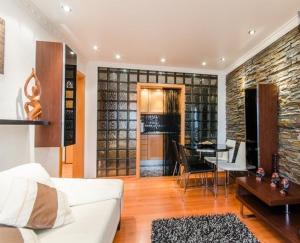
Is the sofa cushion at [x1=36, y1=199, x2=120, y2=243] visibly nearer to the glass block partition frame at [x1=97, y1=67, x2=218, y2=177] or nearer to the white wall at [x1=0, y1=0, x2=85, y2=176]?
the white wall at [x1=0, y1=0, x2=85, y2=176]

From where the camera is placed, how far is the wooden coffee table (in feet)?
6.02

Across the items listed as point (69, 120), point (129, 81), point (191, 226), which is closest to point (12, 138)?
point (69, 120)

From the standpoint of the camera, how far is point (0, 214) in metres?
1.14

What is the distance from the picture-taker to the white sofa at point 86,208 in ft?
4.11

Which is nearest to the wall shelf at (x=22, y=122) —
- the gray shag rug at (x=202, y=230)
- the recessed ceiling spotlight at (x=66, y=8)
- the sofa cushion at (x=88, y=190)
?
the sofa cushion at (x=88, y=190)

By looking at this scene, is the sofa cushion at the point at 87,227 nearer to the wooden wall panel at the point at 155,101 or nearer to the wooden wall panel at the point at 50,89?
the wooden wall panel at the point at 50,89

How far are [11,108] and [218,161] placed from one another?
3.30 meters

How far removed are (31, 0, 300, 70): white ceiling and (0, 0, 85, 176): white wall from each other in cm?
33

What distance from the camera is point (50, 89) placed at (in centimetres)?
225

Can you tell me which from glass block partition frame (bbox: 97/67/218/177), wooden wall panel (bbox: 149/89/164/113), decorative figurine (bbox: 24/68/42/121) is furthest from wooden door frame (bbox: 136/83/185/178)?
decorative figurine (bbox: 24/68/42/121)

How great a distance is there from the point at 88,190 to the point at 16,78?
1.29 m

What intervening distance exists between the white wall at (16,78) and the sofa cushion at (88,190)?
477 millimetres

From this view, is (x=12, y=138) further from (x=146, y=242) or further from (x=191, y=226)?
(x=191, y=226)

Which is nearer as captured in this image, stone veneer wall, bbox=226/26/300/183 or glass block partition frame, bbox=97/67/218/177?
stone veneer wall, bbox=226/26/300/183
